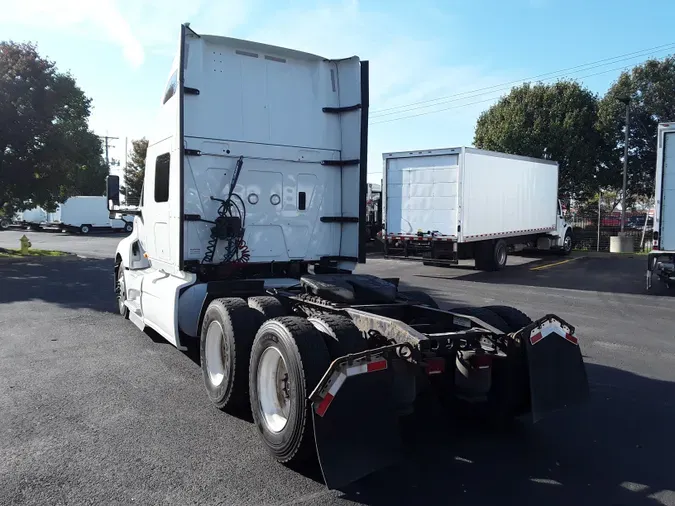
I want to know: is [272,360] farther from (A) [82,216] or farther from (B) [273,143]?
(A) [82,216]

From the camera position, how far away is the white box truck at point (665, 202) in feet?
40.8

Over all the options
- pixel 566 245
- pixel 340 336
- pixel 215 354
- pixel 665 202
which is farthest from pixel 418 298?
pixel 566 245

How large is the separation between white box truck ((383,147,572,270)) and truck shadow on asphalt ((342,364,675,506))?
11.4m

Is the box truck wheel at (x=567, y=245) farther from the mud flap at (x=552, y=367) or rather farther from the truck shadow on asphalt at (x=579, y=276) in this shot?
the mud flap at (x=552, y=367)

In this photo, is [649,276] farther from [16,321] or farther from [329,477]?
[16,321]

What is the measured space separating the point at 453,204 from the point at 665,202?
551cm

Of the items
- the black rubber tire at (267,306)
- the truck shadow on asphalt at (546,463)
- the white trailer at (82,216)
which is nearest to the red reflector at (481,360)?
the truck shadow on asphalt at (546,463)

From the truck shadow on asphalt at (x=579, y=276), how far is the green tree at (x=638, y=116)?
32.1 feet

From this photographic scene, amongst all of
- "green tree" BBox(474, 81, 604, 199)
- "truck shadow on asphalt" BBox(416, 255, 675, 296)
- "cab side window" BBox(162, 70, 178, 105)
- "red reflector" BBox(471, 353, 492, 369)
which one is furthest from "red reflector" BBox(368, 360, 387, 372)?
"green tree" BBox(474, 81, 604, 199)

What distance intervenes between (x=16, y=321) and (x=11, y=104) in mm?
12060

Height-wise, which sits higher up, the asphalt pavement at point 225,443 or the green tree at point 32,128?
the green tree at point 32,128

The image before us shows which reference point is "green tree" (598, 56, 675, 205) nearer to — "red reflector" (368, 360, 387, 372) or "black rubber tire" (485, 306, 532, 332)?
"black rubber tire" (485, 306, 532, 332)

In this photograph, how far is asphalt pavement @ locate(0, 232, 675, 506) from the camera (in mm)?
3729

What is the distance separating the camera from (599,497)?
3.70m
